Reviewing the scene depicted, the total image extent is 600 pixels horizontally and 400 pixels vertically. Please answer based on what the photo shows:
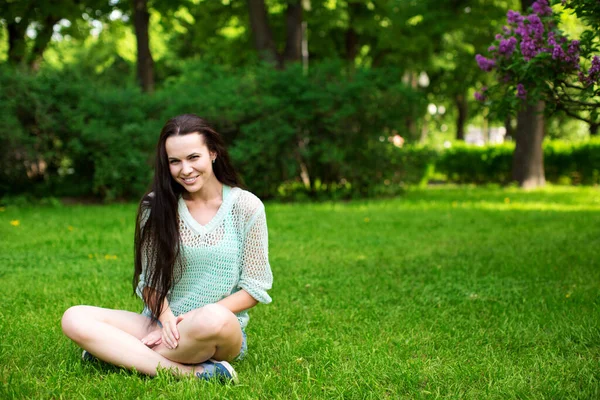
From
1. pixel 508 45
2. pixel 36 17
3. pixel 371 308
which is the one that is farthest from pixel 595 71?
pixel 36 17

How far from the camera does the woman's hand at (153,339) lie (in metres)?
3.53

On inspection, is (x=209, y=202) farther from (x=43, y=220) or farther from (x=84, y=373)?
(x=43, y=220)

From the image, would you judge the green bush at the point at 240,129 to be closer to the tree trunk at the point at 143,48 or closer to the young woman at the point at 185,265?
the tree trunk at the point at 143,48

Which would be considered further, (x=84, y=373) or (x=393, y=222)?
(x=393, y=222)

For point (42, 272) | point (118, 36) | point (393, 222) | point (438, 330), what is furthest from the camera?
point (118, 36)

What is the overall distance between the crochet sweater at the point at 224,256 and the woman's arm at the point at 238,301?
0.11 feet

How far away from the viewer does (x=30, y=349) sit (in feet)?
13.0

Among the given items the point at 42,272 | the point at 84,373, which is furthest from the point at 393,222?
the point at 84,373

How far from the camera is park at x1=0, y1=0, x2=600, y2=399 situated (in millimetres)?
3678

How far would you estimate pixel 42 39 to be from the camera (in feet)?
58.2

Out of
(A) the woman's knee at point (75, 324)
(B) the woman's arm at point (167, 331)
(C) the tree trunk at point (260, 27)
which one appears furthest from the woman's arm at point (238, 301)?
(C) the tree trunk at point (260, 27)

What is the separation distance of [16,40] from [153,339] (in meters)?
16.7

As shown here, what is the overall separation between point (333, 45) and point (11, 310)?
61.9 ft

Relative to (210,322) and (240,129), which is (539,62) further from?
(240,129)
